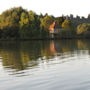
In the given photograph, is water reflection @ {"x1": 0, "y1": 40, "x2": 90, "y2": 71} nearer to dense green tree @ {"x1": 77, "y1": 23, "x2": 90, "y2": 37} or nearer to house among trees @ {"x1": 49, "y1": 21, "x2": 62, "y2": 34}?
dense green tree @ {"x1": 77, "y1": 23, "x2": 90, "y2": 37}

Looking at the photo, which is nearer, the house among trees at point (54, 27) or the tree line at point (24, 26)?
the tree line at point (24, 26)

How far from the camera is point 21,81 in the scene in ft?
81.0

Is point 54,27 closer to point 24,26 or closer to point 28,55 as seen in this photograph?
point 24,26

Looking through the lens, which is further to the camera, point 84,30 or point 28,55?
point 84,30

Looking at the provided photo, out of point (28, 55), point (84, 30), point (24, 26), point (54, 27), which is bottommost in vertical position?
point (28, 55)

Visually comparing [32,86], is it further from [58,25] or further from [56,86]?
[58,25]

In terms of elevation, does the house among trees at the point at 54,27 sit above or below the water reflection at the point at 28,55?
above

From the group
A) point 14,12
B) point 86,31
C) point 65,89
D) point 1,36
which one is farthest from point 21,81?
point 86,31

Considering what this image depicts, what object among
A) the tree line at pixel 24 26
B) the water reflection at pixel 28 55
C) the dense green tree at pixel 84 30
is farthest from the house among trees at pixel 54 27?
the water reflection at pixel 28 55

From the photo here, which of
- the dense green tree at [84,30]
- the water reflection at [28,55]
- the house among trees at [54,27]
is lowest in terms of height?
the water reflection at [28,55]

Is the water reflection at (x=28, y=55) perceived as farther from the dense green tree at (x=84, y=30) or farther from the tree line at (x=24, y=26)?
the dense green tree at (x=84, y=30)

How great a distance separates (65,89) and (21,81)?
469 centimetres

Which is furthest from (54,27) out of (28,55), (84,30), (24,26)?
(28,55)

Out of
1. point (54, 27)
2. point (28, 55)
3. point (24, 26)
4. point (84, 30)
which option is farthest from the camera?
point (54, 27)
